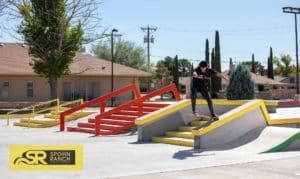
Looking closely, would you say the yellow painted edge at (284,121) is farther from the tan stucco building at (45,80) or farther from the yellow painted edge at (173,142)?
the tan stucco building at (45,80)

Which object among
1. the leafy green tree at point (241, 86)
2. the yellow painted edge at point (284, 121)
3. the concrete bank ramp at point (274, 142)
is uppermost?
the leafy green tree at point (241, 86)

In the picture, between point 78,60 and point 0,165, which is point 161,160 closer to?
point 0,165

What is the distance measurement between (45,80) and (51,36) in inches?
340

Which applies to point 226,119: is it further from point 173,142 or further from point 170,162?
point 170,162

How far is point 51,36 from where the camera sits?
34.4 m

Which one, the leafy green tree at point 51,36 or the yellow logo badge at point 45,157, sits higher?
the leafy green tree at point 51,36

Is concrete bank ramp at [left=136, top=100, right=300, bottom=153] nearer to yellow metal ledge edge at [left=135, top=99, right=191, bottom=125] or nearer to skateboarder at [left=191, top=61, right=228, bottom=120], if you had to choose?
yellow metal ledge edge at [left=135, top=99, right=191, bottom=125]

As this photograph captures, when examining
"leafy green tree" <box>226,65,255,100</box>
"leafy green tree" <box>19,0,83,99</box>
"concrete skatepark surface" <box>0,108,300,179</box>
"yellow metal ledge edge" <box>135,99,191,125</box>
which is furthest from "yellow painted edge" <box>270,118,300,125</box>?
"leafy green tree" <box>19,0,83,99</box>

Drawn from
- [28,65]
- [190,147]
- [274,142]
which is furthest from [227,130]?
[28,65]

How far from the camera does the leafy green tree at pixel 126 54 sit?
76.8 meters

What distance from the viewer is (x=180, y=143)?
1286cm

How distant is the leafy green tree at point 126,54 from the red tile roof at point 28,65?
94.9 feet

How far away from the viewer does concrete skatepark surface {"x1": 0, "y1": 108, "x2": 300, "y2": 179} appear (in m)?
8.37

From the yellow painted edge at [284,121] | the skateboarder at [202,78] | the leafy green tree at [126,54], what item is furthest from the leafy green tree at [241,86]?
the leafy green tree at [126,54]
